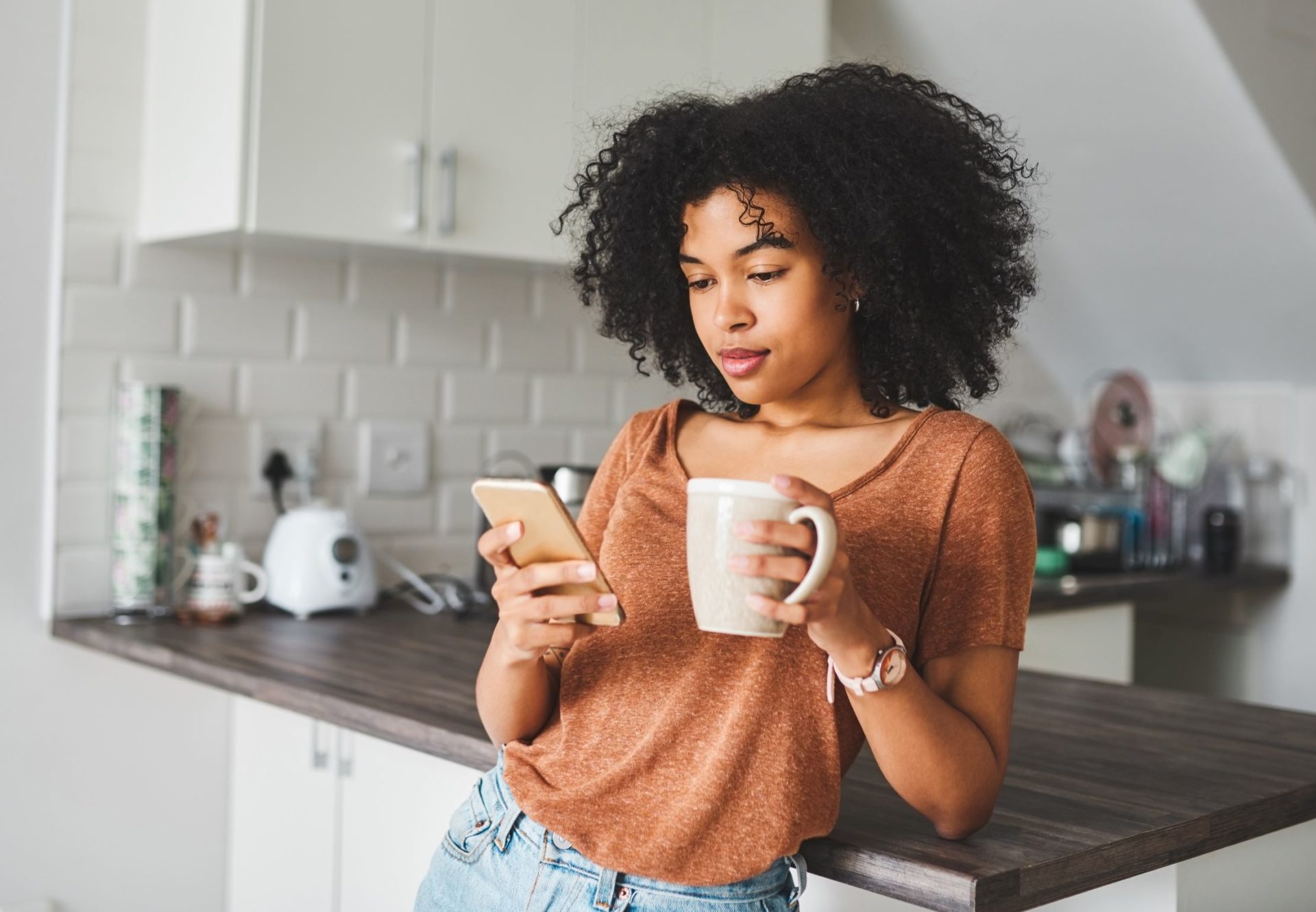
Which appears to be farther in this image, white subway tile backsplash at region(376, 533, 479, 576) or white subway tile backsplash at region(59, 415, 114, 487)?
white subway tile backsplash at region(376, 533, 479, 576)

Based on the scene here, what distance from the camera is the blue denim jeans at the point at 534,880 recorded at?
1.05m

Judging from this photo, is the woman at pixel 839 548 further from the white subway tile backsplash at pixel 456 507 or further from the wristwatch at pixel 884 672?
the white subway tile backsplash at pixel 456 507

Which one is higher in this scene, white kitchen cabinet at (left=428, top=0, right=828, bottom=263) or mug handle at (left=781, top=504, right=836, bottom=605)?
white kitchen cabinet at (left=428, top=0, right=828, bottom=263)

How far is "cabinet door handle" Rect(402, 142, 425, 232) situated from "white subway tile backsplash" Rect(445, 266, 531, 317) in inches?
15.5

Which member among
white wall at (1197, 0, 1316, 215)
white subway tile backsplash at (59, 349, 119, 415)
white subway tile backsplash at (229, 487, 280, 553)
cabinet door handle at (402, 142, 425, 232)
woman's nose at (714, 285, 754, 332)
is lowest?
white subway tile backsplash at (229, 487, 280, 553)

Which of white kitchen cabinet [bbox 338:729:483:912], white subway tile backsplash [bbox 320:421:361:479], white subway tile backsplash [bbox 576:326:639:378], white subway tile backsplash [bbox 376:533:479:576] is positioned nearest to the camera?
white kitchen cabinet [bbox 338:729:483:912]

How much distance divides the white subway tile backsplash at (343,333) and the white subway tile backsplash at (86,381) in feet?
1.08

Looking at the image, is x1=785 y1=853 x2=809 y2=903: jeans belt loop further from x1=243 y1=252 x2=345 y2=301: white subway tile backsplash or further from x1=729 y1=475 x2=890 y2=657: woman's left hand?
x1=243 y1=252 x2=345 y2=301: white subway tile backsplash

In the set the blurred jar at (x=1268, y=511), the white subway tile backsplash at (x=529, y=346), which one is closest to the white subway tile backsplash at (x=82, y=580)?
the white subway tile backsplash at (x=529, y=346)

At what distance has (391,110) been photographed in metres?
2.16

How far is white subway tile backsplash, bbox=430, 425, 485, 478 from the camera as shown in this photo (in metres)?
2.63

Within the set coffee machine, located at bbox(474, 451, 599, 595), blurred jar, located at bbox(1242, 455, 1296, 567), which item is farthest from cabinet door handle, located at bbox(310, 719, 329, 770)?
blurred jar, located at bbox(1242, 455, 1296, 567)

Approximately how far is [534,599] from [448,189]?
1.31 meters

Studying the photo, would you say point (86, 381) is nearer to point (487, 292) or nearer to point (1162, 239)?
point (487, 292)
